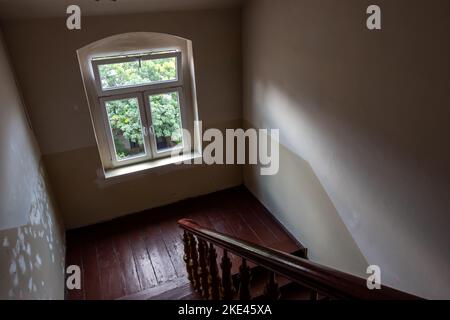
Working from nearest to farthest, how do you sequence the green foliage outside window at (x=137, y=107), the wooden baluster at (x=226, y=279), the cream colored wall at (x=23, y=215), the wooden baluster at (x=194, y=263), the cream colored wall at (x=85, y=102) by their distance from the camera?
1. the wooden baluster at (x=226, y=279)
2. the cream colored wall at (x=23, y=215)
3. the wooden baluster at (x=194, y=263)
4. the cream colored wall at (x=85, y=102)
5. the green foliage outside window at (x=137, y=107)

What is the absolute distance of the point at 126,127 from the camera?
3426 millimetres

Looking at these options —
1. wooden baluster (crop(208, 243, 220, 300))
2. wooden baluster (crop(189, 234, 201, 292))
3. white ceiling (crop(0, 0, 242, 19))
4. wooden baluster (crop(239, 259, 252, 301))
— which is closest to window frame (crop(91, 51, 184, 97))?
white ceiling (crop(0, 0, 242, 19))

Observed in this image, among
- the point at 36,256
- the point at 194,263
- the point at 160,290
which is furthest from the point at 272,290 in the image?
the point at 160,290

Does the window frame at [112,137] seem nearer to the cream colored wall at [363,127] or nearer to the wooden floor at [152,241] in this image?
the wooden floor at [152,241]

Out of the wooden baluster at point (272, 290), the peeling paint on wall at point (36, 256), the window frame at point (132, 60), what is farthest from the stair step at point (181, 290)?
the window frame at point (132, 60)

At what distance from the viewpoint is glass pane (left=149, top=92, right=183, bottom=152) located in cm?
348

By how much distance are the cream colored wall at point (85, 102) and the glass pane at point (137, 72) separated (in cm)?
30

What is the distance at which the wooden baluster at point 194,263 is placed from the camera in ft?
6.95

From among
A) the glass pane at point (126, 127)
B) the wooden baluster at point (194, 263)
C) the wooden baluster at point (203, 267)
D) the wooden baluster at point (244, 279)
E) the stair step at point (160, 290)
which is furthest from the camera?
the glass pane at point (126, 127)

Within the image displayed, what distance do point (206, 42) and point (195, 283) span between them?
2.33 meters

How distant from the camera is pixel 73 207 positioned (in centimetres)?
332

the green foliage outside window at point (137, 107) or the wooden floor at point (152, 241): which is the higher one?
the green foliage outside window at point (137, 107)
